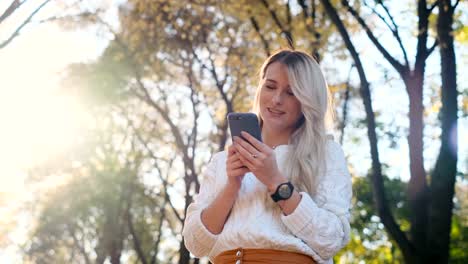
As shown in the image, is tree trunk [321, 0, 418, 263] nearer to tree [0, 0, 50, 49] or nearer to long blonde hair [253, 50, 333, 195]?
tree [0, 0, 50, 49]

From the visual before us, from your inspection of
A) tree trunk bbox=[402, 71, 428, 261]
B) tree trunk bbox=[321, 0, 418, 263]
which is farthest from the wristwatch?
tree trunk bbox=[321, 0, 418, 263]

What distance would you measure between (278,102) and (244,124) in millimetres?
262

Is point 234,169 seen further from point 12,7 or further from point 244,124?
point 12,7

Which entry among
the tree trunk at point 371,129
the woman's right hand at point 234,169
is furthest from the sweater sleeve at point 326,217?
the tree trunk at point 371,129

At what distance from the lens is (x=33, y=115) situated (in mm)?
21422

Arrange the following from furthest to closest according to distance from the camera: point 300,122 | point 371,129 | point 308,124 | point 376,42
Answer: point 376,42
point 371,129
point 300,122
point 308,124

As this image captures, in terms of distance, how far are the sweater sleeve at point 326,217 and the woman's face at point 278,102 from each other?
1.00 ft

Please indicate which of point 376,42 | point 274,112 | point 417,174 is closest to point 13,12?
point 376,42

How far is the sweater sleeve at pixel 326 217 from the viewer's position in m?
2.78

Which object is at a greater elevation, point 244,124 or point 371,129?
point 371,129

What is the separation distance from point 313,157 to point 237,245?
1.59 feet

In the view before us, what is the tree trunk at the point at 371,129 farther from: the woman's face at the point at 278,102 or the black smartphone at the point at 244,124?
the black smartphone at the point at 244,124

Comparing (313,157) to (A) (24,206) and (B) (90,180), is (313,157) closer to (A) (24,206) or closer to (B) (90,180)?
(B) (90,180)

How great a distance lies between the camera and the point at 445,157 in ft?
27.3
